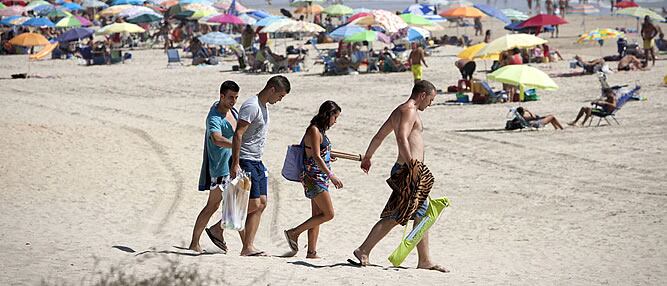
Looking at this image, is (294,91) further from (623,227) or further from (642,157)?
(623,227)

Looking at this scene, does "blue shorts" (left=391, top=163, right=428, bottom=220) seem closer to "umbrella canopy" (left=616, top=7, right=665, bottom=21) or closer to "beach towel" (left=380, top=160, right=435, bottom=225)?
"beach towel" (left=380, top=160, right=435, bottom=225)

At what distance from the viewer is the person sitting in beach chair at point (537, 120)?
51.4 ft

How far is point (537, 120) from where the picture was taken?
1582cm

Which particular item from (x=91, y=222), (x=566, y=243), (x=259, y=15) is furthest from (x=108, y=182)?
(x=259, y=15)

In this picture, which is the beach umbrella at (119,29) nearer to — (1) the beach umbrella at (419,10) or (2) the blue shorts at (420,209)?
(1) the beach umbrella at (419,10)

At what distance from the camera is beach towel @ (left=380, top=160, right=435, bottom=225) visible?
7.11 meters

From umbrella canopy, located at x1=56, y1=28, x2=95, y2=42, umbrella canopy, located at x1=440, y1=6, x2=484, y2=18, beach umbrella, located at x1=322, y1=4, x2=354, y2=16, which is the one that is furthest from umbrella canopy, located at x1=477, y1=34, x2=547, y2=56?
beach umbrella, located at x1=322, y1=4, x2=354, y2=16

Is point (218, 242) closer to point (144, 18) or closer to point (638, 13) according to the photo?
point (638, 13)

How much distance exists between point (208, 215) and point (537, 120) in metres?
8.99

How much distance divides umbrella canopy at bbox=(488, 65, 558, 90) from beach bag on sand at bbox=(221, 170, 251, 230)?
995 cm

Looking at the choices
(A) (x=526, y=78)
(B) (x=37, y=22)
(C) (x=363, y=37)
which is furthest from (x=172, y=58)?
(A) (x=526, y=78)

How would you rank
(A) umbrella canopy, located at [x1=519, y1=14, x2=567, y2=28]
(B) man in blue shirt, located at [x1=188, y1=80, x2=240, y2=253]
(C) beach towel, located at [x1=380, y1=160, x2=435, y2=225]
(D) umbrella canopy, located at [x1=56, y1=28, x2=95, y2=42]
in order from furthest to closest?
(D) umbrella canopy, located at [x1=56, y1=28, x2=95, y2=42], (A) umbrella canopy, located at [x1=519, y1=14, x2=567, y2=28], (B) man in blue shirt, located at [x1=188, y1=80, x2=240, y2=253], (C) beach towel, located at [x1=380, y1=160, x2=435, y2=225]

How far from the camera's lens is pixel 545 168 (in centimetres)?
1270

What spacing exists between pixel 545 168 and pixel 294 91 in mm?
10779
